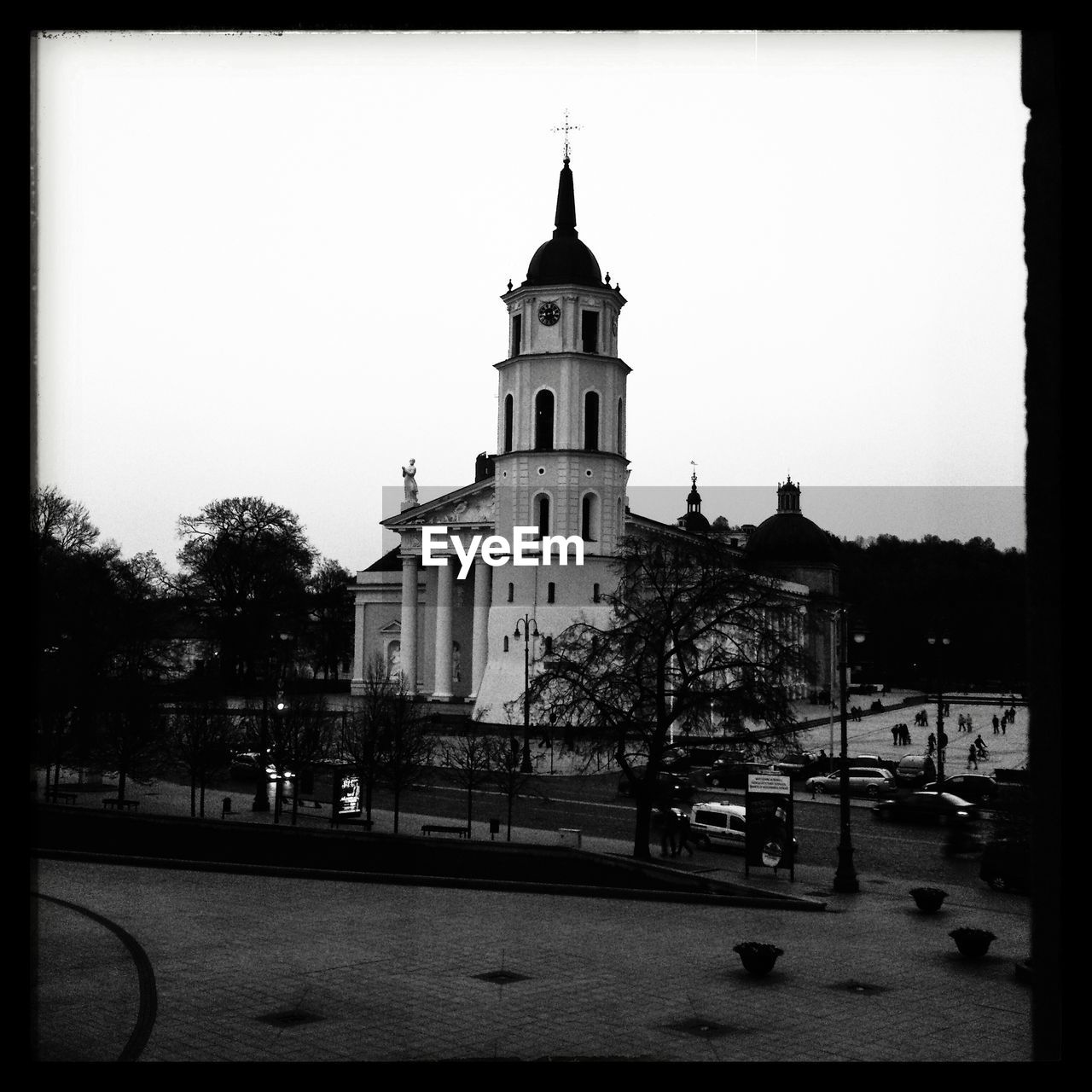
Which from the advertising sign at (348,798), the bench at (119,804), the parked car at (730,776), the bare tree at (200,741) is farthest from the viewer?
the parked car at (730,776)

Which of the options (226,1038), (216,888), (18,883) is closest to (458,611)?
(216,888)

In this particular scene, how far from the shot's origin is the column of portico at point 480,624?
205 feet

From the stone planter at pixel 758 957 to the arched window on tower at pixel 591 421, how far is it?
45.5 m

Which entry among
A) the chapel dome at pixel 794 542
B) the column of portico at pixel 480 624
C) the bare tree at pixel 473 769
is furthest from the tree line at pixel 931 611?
the bare tree at pixel 473 769

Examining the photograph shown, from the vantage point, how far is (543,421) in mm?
60438

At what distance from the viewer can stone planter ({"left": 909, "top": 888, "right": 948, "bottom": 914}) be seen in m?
20.6

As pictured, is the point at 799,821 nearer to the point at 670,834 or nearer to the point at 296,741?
the point at 670,834

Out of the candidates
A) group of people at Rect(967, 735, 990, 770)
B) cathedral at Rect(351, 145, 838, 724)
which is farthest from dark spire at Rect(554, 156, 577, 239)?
group of people at Rect(967, 735, 990, 770)

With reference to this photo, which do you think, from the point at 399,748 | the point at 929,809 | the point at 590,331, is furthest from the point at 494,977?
the point at 590,331

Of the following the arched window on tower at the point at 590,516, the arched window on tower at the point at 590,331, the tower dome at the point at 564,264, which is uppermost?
the tower dome at the point at 564,264

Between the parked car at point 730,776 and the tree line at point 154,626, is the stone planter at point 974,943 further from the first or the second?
the parked car at point 730,776

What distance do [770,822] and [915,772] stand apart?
775 inches

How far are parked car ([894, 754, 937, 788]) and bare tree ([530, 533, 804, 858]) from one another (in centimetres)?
1330

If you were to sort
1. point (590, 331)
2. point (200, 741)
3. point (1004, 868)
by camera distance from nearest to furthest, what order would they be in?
point (1004, 868), point (200, 741), point (590, 331)
